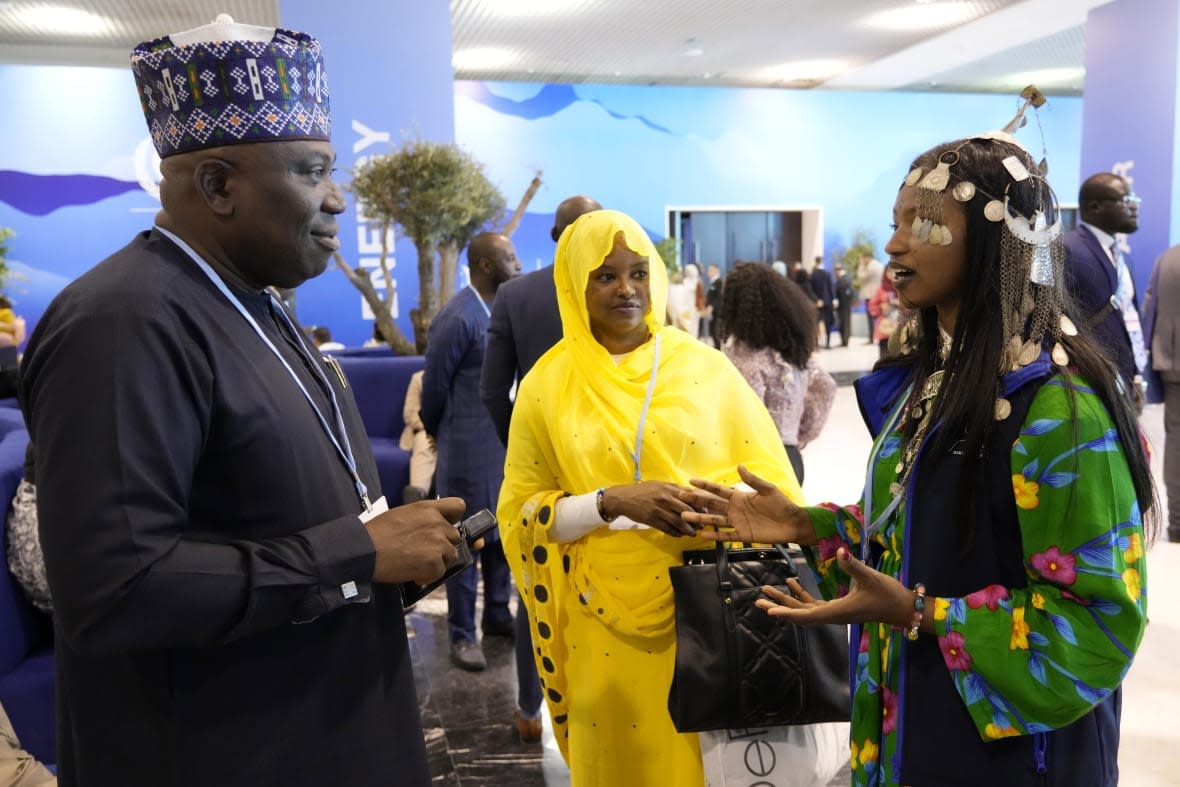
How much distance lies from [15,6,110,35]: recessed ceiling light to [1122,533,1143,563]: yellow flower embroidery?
1408 centimetres

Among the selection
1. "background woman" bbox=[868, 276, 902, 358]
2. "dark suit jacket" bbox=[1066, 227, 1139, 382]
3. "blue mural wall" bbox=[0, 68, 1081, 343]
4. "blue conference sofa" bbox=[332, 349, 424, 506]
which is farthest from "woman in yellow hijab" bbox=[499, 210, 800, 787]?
"background woman" bbox=[868, 276, 902, 358]

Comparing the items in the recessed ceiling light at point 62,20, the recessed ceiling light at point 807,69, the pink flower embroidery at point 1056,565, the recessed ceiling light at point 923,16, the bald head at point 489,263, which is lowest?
the pink flower embroidery at point 1056,565

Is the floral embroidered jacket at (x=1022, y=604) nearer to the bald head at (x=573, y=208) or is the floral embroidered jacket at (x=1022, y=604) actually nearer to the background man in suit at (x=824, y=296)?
the bald head at (x=573, y=208)

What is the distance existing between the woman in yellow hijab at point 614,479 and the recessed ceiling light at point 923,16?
43.1 ft

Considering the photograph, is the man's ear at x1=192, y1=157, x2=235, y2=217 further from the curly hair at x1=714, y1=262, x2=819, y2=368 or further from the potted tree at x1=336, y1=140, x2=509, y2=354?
the potted tree at x1=336, y1=140, x2=509, y2=354

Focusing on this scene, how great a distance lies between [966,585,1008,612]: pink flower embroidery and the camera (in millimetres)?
1332

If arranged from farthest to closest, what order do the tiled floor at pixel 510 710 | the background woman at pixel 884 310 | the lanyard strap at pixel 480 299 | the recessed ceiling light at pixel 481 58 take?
the recessed ceiling light at pixel 481 58
the background woman at pixel 884 310
the lanyard strap at pixel 480 299
the tiled floor at pixel 510 710

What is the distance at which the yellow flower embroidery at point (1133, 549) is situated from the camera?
1.28 meters

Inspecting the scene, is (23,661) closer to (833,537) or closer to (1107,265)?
(833,537)

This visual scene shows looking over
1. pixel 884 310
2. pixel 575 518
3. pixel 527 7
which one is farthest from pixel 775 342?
pixel 527 7

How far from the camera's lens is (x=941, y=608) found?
4.41ft

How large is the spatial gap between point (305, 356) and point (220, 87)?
0.37 metres

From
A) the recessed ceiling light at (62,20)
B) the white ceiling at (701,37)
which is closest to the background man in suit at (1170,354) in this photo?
the white ceiling at (701,37)

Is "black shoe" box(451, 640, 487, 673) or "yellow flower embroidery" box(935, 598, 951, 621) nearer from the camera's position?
"yellow flower embroidery" box(935, 598, 951, 621)
